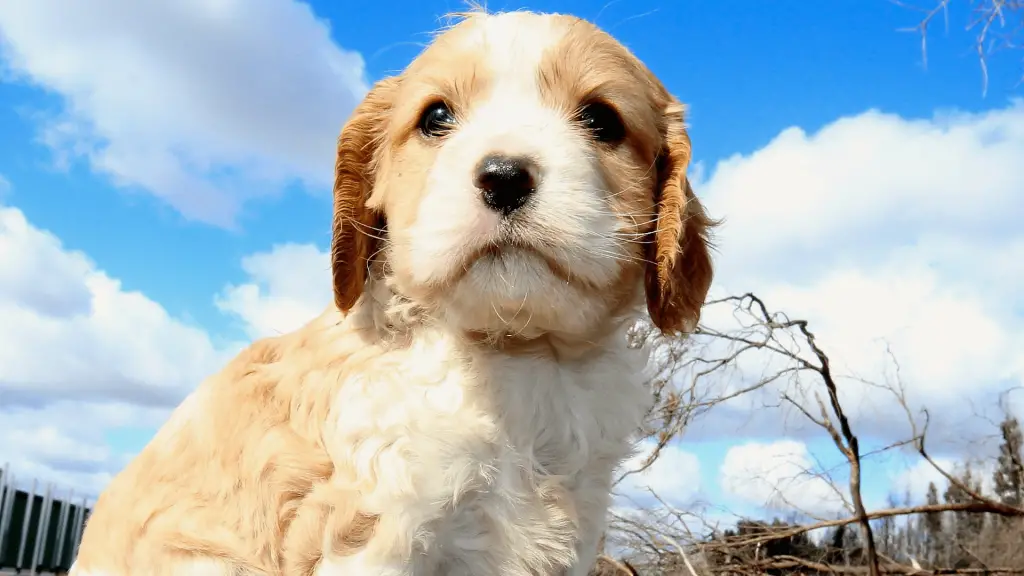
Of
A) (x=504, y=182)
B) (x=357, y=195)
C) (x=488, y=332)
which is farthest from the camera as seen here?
(x=357, y=195)

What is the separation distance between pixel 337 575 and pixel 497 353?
922 millimetres

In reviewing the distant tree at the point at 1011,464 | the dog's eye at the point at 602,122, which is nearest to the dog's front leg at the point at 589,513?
the dog's eye at the point at 602,122

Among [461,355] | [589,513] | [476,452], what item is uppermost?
[461,355]

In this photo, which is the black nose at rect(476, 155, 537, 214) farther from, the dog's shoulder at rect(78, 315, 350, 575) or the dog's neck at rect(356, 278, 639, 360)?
the dog's shoulder at rect(78, 315, 350, 575)

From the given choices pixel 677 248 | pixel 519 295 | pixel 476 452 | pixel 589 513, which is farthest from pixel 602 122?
pixel 589 513

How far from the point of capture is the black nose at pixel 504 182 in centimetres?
241

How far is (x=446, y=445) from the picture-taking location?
2.71 m

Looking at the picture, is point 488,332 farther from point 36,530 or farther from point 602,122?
point 36,530

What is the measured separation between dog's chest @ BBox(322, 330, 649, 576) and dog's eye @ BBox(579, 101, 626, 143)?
0.84 m

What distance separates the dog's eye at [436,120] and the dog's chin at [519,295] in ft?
2.08

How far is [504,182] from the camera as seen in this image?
2.41m

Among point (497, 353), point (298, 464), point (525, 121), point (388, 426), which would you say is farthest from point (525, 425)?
point (525, 121)

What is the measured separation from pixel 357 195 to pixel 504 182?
3.43 ft

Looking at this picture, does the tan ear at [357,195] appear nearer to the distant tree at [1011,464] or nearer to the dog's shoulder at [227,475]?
the dog's shoulder at [227,475]
